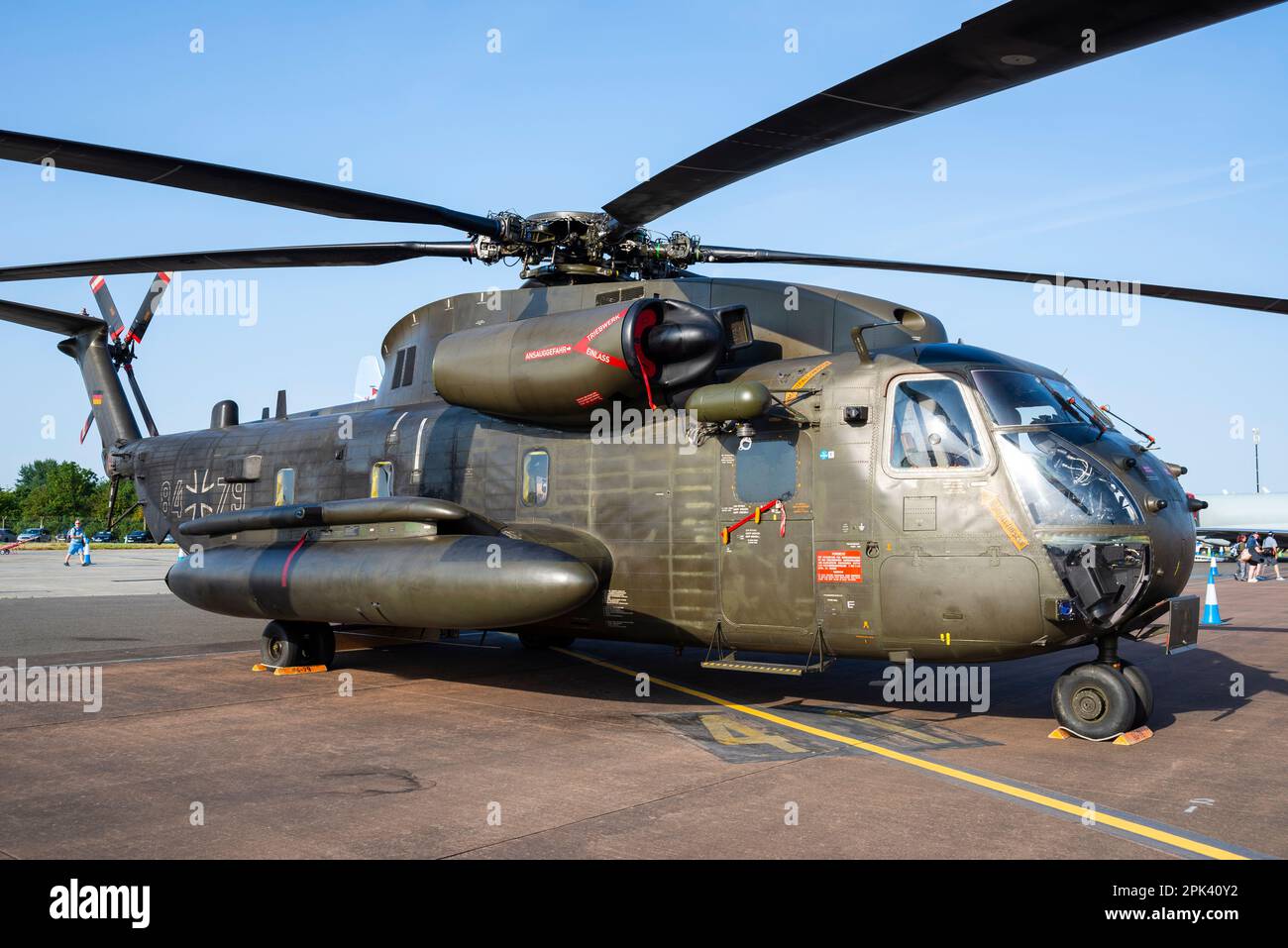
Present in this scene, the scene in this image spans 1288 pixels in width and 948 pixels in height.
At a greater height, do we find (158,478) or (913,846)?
(158,478)

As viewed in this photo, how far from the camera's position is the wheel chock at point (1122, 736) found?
812 cm

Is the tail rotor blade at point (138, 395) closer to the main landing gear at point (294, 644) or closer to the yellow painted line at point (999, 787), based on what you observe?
the main landing gear at point (294, 644)

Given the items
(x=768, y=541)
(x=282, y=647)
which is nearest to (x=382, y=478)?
(x=282, y=647)

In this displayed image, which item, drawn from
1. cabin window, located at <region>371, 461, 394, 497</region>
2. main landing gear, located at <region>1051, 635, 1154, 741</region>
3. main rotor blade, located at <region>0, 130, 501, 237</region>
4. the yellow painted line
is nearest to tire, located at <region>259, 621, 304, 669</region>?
cabin window, located at <region>371, 461, 394, 497</region>

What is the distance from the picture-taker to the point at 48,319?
15.9m

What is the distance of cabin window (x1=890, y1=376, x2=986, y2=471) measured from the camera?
27.8ft

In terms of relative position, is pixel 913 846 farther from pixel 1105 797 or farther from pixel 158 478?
pixel 158 478

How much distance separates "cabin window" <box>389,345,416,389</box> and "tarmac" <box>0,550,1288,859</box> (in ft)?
12.4

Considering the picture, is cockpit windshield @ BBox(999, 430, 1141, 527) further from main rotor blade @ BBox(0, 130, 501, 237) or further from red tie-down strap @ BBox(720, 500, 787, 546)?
main rotor blade @ BBox(0, 130, 501, 237)

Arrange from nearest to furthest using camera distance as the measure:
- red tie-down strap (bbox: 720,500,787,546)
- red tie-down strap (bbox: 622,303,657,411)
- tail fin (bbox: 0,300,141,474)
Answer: red tie-down strap (bbox: 720,500,787,546) < red tie-down strap (bbox: 622,303,657,411) < tail fin (bbox: 0,300,141,474)

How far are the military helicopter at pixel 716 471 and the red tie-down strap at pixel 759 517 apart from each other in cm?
5

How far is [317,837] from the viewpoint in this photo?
5590mm
